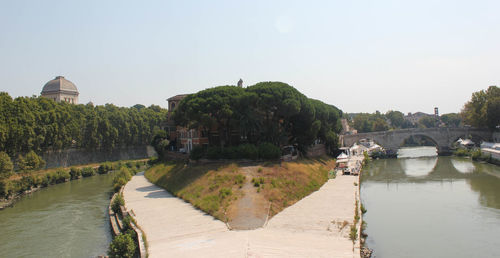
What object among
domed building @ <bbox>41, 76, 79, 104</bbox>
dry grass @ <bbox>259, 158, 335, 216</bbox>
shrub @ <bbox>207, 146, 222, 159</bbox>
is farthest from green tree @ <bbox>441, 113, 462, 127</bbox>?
domed building @ <bbox>41, 76, 79, 104</bbox>

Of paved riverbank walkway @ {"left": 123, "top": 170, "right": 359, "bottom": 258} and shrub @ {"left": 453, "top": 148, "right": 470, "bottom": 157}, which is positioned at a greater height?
shrub @ {"left": 453, "top": 148, "right": 470, "bottom": 157}

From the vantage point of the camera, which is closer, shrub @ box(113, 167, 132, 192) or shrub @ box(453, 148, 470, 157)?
shrub @ box(113, 167, 132, 192)

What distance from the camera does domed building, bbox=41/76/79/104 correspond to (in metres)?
97.5

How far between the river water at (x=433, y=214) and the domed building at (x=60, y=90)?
8632cm

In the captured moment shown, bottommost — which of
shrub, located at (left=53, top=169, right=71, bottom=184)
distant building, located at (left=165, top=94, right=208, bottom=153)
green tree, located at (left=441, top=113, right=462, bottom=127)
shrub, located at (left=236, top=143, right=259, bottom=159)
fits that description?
shrub, located at (left=53, top=169, right=71, bottom=184)

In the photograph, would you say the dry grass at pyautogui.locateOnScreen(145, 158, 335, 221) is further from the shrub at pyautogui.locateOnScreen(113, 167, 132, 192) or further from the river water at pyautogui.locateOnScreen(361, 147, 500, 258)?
the river water at pyautogui.locateOnScreen(361, 147, 500, 258)

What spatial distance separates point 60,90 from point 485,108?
107 metres

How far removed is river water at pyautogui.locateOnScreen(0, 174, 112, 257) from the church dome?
59.4 meters

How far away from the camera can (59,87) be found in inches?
3839

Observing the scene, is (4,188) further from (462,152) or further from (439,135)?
(439,135)

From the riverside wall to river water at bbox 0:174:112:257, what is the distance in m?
19.3

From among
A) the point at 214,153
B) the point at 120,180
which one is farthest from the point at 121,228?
the point at 120,180

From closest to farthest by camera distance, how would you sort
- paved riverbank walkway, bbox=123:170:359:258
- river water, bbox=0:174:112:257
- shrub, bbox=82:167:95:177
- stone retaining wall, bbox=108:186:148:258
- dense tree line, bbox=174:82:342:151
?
paved riverbank walkway, bbox=123:170:359:258 < stone retaining wall, bbox=108:186:148:258 < river water, bbox=0:174:112:257 < dense tree line, bbox=174:82:342:151 < shrub, bbox=82:167:95:177

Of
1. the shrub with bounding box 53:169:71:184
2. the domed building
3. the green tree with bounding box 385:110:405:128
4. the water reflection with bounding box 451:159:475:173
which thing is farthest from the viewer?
the green tree with bounding box 385:110:405:128
